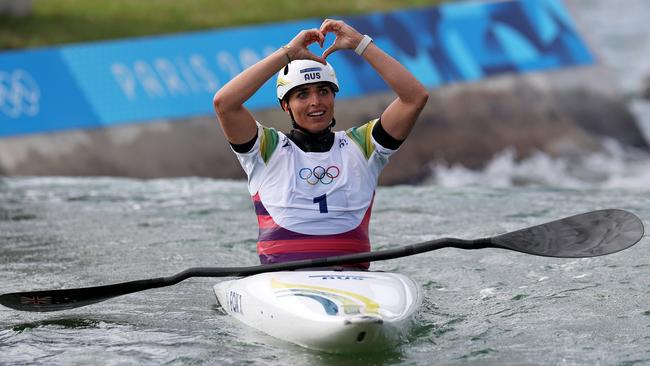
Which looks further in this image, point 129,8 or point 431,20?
point 129,8

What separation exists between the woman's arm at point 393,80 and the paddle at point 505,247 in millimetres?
657

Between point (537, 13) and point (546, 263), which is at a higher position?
point (537, 13)

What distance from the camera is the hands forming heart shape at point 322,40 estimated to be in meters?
5.84

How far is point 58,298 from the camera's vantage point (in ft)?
20.3

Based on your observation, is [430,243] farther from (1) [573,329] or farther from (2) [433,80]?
(2) [433,80]

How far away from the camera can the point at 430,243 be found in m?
6.00

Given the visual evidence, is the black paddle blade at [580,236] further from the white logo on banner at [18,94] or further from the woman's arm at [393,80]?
the white logo on banner at [18,94]

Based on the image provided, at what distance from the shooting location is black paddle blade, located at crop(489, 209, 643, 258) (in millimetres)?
6188

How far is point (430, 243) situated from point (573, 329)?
2.80 feet

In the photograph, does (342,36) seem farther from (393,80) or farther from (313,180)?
(313,180)

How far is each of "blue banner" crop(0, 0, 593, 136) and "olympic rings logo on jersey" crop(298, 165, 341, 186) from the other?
5.66m

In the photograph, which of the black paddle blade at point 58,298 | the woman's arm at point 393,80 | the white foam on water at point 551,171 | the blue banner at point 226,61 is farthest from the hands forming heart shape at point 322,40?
the white foam on water at point 551,171

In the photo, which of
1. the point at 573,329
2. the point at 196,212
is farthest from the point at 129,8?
the point at 573,329

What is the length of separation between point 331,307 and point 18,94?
309 inches
